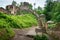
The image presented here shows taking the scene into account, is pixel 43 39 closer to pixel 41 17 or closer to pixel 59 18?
pixel 41 17

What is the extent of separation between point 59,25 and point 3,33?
451cm

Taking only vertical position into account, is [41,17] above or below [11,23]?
above

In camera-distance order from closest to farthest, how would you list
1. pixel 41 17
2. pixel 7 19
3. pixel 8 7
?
pixel 41 17 < pixel 7 19 < pixel 8 7

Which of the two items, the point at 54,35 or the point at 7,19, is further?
the point at 7,19

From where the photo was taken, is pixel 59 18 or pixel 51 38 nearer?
pixel 51 38

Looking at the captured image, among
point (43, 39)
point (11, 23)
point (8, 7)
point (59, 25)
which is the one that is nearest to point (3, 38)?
point (43, 39)

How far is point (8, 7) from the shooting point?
2838 centimetres

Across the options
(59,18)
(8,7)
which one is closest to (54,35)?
(59,18)

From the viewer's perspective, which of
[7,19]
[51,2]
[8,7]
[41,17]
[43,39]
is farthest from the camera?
[51,2]

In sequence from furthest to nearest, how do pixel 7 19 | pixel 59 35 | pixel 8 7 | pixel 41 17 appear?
pixel 8 7
pixel 7 19
pixel 41 17
pixel 59 35

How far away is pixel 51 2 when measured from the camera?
30.3m

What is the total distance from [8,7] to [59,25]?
15890 millimetres

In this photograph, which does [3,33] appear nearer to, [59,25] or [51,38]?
[51,38]

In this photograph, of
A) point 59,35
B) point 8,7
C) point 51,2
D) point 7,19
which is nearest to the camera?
point 59,35
